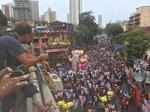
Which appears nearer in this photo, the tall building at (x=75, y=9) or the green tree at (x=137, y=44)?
the green tree at (x=137, y=44)

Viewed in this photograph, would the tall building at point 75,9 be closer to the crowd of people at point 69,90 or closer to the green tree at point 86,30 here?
the green tree at point 86,30

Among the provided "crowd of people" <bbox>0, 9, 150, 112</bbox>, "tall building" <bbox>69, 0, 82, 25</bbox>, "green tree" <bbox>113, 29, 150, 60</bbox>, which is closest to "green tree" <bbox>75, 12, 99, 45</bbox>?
"green tree" <bbox>113, 29, 150, 60</bbox>

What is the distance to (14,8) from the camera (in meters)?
52.0

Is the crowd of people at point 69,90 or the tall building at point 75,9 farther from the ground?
the tall building at point 75,9

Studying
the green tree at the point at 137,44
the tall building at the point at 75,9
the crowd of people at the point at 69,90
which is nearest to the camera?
the crowd of people at the point at 69,90

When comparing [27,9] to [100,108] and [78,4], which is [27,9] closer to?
[78,4]

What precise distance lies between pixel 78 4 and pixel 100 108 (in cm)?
8213

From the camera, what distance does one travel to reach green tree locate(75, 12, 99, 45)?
5738 centimetres

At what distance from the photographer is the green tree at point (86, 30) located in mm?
57375

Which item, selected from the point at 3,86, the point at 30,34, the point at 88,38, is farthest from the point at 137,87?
the point at 88,38

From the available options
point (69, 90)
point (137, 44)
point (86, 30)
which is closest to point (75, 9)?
point (86, 30)

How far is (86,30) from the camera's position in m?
61.0

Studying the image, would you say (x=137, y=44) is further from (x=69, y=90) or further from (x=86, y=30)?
(x=69, y=90)

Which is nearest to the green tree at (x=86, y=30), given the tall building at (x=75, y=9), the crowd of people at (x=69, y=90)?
the tall building at (x=75, y=9)
